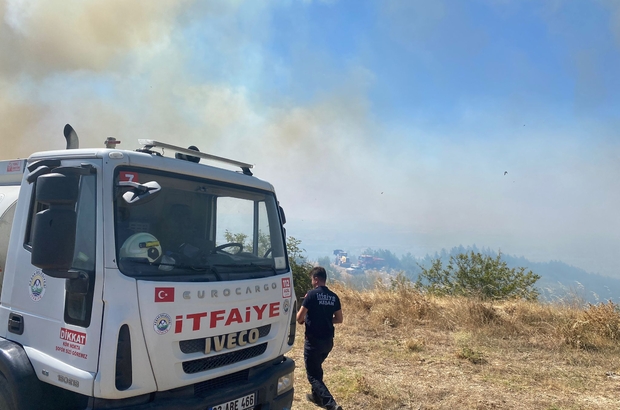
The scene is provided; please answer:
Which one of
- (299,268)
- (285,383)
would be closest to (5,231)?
(285,383)

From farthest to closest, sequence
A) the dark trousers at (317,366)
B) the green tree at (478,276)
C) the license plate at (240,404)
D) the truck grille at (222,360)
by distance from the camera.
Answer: the green tree at (478,276) < the dark trousers at (317,366) < the license plate at (240,404) < the truck grille at (222,360)

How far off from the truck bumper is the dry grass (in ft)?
5.01

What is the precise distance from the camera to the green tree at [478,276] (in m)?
14.7

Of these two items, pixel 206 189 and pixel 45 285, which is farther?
pixel 206 189

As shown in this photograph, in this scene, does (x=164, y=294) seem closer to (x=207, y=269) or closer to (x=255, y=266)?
(x=207, y=269)

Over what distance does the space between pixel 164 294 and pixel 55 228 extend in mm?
703

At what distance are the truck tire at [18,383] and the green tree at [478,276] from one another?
13.2 meters

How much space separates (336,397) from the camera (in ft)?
16.7

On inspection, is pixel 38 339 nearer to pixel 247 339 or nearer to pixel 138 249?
pixel 138 249

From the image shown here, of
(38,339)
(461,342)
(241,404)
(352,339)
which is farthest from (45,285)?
(461,342)

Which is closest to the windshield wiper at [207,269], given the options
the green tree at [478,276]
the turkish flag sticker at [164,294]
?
the turkish flag sticker at [164,294]

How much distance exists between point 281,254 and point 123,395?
1.71m

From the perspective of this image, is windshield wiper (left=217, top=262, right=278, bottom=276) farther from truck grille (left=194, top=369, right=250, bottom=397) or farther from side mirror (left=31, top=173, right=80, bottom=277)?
side mirror (left=31, top=173, right=80, bottom=277)

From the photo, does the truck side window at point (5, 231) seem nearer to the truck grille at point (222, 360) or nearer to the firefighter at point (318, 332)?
the truck grille at point (222, 360)
